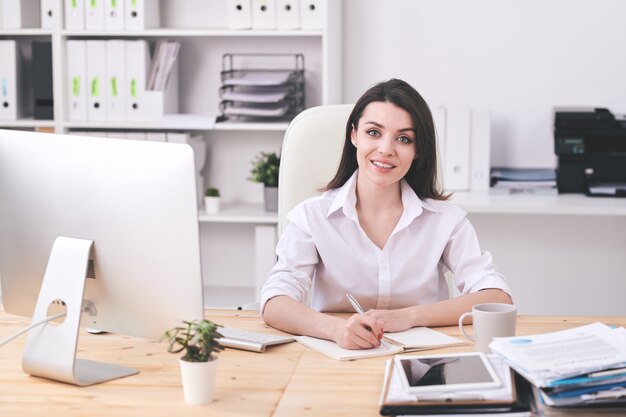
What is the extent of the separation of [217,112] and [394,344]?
2296 mm

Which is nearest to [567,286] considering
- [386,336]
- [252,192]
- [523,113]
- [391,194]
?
[523,113]

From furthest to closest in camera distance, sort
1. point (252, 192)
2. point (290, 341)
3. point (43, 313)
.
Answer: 1. point (252, 192)
2. point (290, 341)
3. point (43, 313)

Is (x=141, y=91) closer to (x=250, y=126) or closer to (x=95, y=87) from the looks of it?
(x=95, y=87)

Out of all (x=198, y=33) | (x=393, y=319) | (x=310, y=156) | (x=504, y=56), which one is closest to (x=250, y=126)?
(x=198, y=33)

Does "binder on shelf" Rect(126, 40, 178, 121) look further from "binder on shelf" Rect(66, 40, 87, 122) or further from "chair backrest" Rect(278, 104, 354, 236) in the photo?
"chair backrest" Rect(278, 104, 354, 236)

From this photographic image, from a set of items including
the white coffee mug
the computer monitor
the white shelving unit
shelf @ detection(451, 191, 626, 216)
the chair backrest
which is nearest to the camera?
the computer monitor

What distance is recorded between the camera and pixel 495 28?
3586mm

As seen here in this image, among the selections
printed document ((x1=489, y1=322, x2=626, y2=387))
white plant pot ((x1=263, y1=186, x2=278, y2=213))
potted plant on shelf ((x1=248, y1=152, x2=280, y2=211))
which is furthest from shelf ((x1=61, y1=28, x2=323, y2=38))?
printed document ((x1=489, y1=322, x2=626, y2=387))

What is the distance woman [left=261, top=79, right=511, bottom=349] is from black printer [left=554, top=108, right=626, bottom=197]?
1380 millimetres

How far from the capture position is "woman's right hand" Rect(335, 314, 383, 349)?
1627 millimetres

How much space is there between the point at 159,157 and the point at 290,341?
48 centimetres

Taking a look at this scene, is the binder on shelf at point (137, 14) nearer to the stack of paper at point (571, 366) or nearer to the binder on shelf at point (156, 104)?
the binder on shelf at point (156, 104)

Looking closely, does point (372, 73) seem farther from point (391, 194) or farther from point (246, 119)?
point (391, 194)

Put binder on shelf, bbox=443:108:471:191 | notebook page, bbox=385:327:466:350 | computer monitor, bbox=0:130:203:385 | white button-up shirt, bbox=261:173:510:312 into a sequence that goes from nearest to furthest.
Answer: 1. computer monitor, bbox=0:130:203:385
2. notebook page, bbox=385:327:466:350
3. white button-up shirt, bbox=261:173:510:312
4. binder on shelf, bbox=443:108:471:191
